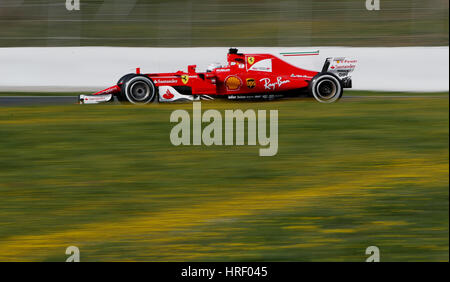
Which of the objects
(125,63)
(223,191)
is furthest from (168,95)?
(223,191)

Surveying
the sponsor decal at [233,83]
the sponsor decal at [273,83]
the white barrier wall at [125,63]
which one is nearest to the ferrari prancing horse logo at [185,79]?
the sponsor decal at [233,83]

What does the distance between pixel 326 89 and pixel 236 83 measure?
1.48 metres

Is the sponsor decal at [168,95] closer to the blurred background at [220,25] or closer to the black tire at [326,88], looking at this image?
the black tire at [326,88]

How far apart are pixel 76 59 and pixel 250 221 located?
31.2 feet

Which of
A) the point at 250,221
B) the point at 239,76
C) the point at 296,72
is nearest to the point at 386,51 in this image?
the point at 296,72

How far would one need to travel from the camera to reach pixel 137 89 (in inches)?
428

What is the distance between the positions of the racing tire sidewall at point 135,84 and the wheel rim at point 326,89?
8.72 ft

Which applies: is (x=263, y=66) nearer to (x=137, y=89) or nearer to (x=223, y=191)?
(x=137, y=89)

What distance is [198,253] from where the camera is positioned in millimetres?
4371

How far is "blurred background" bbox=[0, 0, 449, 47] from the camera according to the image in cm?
1393

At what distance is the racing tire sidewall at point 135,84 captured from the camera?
10.8 metres

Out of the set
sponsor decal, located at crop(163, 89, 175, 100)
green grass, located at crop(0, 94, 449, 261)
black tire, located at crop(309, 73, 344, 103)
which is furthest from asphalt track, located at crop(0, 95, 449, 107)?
green grass, located at crop(0, 94, 449, 261)

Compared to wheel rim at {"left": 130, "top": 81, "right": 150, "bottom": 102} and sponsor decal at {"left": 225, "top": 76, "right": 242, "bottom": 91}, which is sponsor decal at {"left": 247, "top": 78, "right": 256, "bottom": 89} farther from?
wheel rim at {"left": 130, "top": 81, "right": 150, "bottom": 102}

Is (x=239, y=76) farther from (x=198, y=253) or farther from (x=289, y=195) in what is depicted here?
(x=198, y=253)
